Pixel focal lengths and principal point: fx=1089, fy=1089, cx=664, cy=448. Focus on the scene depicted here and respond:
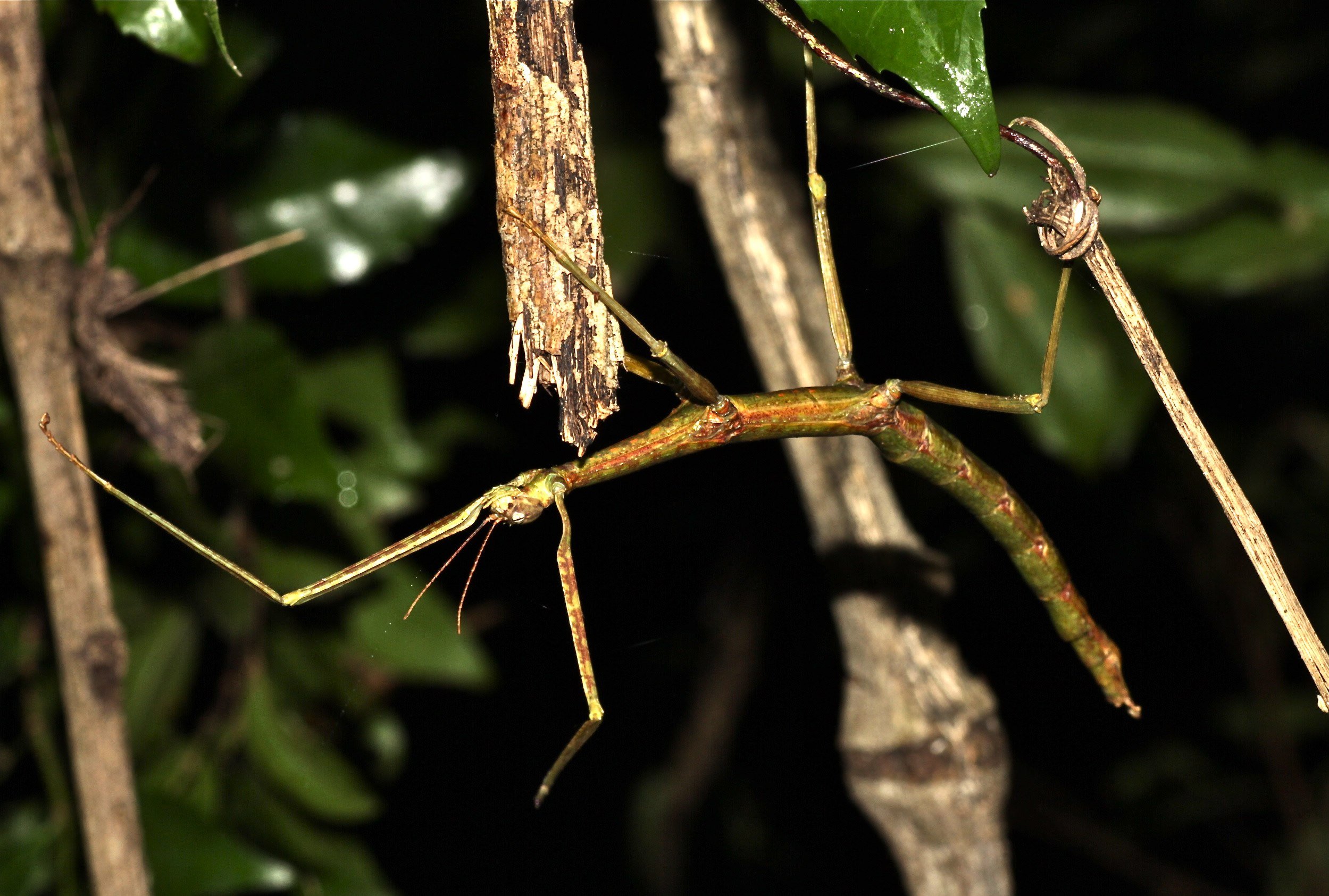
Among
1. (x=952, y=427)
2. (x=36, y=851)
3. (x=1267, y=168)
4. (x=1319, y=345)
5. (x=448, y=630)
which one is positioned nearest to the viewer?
(x=36, y=851)

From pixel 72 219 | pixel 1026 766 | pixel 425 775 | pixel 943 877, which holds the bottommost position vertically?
pixel 1026 766

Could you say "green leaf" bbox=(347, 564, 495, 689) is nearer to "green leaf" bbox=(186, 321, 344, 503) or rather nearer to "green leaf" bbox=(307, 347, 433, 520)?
"green leaf" bbox=(307, 347, 433, 520)

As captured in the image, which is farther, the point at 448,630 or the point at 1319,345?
the point at 1319,345

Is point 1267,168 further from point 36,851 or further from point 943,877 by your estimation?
point 36,851

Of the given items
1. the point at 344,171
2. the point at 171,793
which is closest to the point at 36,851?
the point at 171,793

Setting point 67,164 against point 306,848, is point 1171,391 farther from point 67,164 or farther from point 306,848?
point 306,848

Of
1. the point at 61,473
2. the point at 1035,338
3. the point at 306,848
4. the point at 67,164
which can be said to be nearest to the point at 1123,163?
the point at 1035,338
